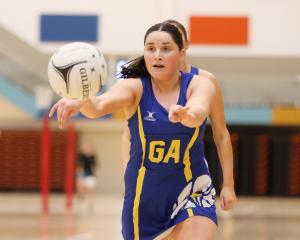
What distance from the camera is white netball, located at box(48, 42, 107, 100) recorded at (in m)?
4.32

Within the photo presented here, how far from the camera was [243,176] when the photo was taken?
27.6 m

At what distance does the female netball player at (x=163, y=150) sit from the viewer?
475 centimetres

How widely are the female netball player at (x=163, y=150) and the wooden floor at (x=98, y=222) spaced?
6956 mm

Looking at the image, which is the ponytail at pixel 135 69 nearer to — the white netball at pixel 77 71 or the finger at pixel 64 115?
the white netball at pixel 77 71

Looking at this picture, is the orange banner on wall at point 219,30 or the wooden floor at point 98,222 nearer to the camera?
the wooden floor at point 98,222

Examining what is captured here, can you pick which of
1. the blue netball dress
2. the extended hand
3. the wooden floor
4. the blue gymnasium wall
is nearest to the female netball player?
the blue netball dress

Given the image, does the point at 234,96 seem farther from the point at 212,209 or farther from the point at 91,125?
the point at 212,209

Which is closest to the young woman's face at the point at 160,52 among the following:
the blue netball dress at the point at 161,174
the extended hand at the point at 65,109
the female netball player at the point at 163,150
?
the female netball player at the point at 163,150

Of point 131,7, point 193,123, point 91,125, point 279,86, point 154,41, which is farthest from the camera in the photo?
point 91,125

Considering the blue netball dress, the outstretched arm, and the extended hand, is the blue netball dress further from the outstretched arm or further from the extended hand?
the extended hand

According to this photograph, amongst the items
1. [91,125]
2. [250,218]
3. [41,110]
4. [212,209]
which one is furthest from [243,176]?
[212,209]

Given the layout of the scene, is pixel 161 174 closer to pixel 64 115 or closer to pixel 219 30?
pixel 64 115

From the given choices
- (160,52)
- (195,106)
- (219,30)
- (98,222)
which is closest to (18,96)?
(219,30)

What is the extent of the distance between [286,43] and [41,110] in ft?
29.7
